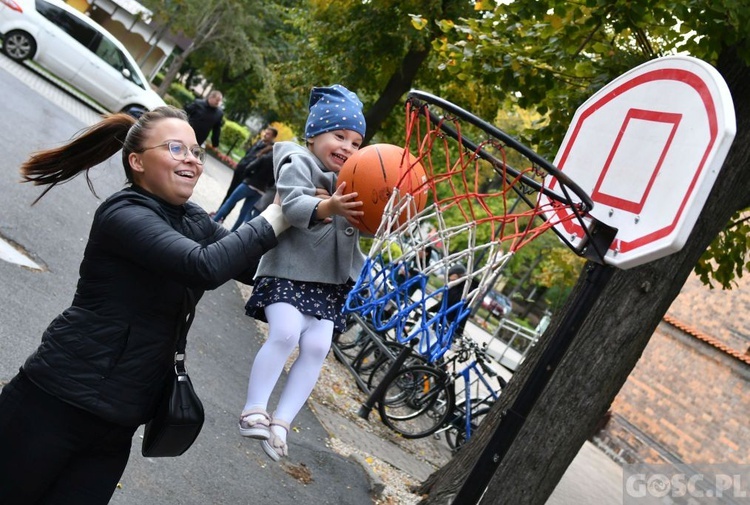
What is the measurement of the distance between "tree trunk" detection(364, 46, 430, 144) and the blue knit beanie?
10.6m

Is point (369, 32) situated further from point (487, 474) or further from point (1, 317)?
point (487, 474)

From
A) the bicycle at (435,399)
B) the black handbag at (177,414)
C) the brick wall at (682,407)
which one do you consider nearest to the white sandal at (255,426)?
the black handbag at (177,414)

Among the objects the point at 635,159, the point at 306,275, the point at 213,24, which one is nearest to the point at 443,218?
the point at 306,275

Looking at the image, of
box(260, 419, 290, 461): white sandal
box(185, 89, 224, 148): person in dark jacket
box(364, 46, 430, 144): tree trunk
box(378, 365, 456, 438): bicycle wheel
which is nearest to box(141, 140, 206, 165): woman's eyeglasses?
box(260, 419, 290, 461): white sandal

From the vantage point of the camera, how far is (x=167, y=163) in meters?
3.43

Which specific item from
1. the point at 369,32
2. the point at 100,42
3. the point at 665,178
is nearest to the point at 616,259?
the point at 665,178

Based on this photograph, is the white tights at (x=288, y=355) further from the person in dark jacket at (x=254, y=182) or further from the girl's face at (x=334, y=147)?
the person in dark jacket at (x=254, y=182)

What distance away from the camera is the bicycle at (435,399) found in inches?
432

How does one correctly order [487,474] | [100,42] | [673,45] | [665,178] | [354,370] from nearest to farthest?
[665,178] → [487,474] → [673,45] → [354,370] → [100,42]

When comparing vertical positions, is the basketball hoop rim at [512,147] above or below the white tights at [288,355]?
above

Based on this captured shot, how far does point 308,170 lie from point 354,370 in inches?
315

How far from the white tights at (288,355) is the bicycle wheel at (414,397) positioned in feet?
22.4

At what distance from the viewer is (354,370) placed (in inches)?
456

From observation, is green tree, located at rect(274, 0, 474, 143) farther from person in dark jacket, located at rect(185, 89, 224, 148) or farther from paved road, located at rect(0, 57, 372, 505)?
paved road, located at rect(0, 57, 372, 505)
